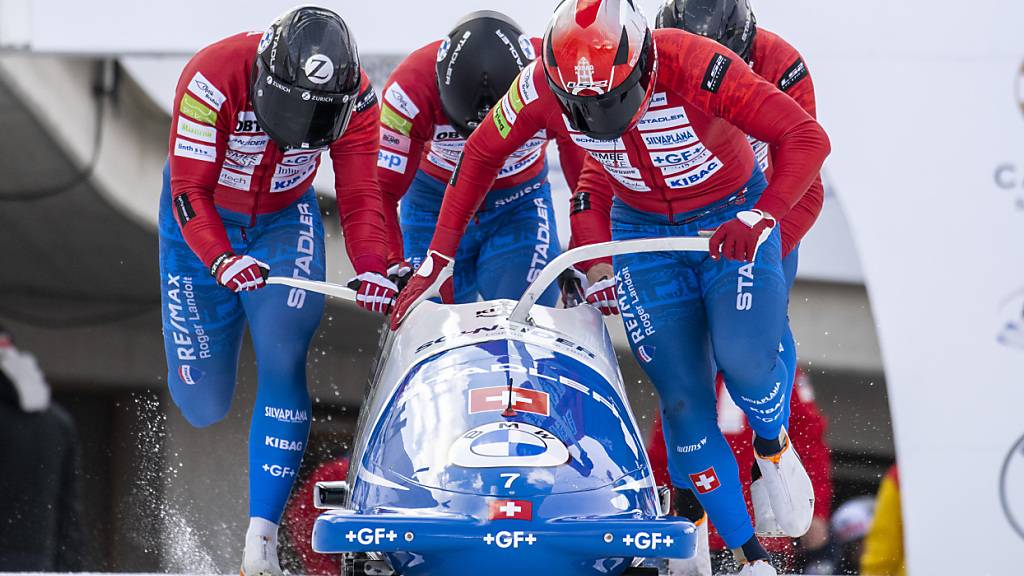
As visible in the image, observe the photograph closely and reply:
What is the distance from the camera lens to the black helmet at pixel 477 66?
3.23 metres

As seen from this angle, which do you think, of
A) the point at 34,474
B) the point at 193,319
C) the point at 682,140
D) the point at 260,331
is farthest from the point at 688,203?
the point at 34,474

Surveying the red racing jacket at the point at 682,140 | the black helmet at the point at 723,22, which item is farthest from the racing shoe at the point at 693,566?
the black helmet at the point at 723,22

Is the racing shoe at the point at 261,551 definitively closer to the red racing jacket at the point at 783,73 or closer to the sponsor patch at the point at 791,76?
the red racing jacket at the point at 783,73

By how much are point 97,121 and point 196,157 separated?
1.66 metres

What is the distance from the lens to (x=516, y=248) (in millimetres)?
3447

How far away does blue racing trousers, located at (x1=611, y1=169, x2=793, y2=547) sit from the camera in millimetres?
2633

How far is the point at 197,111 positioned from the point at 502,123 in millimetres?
780

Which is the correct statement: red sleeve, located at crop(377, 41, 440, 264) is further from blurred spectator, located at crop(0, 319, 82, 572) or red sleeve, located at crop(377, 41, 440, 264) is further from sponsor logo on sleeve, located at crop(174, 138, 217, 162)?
blurred spectator, located at crop(0, 319, 82, 572)

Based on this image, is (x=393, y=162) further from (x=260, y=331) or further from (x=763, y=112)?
(x=763, y=112)

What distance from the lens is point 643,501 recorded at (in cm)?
201

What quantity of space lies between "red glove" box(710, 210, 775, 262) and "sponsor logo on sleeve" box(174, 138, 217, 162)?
1.33 m

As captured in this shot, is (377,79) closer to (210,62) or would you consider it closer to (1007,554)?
(210,62)

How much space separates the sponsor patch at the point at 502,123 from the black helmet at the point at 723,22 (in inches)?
30.9

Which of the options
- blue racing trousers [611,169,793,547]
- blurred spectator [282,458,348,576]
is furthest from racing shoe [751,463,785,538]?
blurred spectator [282,458,348,576]
